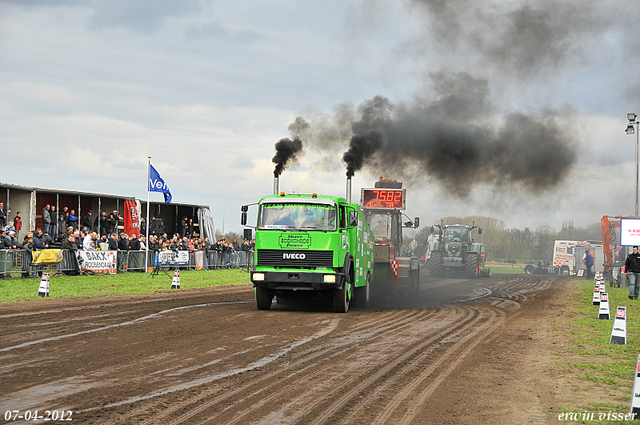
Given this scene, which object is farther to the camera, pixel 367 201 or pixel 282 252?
pixel 367 201

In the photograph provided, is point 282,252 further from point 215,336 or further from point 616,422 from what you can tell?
point 616,422

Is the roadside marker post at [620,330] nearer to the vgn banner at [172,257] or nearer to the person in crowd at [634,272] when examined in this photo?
the person in crowd at [634,272]

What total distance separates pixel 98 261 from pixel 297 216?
42.4 ft

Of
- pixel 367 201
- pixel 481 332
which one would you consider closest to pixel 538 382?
pixel 481 332

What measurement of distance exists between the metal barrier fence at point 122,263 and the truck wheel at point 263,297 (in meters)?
10.1

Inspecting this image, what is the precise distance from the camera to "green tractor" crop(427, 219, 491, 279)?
134 ft

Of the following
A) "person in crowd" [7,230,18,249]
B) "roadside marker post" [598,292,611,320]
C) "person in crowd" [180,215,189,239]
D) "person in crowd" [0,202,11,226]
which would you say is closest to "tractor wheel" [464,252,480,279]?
"person in crowd" [180,215,189,239]

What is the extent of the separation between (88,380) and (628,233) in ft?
99.9

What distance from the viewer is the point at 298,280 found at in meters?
15.4

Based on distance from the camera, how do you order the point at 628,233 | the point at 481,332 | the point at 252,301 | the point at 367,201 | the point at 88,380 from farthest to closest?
the point at 628,233 → the point at 367,201 → the point at 252,301 → the point at 481,332 → the point at 88,380

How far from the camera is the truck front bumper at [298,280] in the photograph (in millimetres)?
15352

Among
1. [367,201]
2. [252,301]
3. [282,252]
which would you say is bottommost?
[252,301]

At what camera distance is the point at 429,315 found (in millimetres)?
16406

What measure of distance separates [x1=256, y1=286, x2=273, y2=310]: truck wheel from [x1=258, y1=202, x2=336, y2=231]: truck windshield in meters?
1.68
